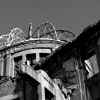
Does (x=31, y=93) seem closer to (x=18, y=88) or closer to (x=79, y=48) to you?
(x=18, y=88)

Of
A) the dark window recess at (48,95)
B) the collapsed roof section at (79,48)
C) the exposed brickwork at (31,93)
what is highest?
the collapsed roof section at (79,48)

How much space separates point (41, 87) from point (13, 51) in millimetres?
13494

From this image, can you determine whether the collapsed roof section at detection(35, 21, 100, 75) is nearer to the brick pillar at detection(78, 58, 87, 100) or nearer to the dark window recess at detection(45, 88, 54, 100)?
the brick pillar at detection(78, 58, 87, 100)

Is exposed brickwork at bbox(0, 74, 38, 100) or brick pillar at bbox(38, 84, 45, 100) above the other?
exposed brickwork at bbox(0, 74, 38, 100)

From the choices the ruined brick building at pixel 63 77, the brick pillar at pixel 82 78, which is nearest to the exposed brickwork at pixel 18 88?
the ruined brick building at pixel 63 77

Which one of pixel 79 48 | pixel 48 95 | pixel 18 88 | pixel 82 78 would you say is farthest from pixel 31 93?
pixel 79 48

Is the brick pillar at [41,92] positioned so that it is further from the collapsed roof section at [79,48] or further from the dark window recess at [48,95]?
the collapsed roof section at [79,48]

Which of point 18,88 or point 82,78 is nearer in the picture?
point 82,78

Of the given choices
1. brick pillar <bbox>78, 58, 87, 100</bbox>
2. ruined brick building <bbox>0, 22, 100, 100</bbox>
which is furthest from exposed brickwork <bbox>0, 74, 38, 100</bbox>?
brick pillar <bbox>78, 58, 87, 100</bbox>

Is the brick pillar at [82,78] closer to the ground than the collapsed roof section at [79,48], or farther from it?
closer to the ground

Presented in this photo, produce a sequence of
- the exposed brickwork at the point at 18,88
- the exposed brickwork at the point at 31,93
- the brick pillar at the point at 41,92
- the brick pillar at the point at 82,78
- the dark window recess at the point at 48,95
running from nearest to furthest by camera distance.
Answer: the brick pillar at the point at 41,92 → the dark window recess at the point at 48,95 → the brick pillar at the point at 82,78 → the exposed brickwork at the point at 31,93 → the exposed brickwork at the point at 18,88

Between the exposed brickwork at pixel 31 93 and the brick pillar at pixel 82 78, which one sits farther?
the exposed brickwork at pixel 31 93

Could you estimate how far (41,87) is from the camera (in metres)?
16.4

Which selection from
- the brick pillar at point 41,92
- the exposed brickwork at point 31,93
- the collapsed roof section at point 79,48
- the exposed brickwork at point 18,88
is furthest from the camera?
the exposed brickwork at point 18,88
